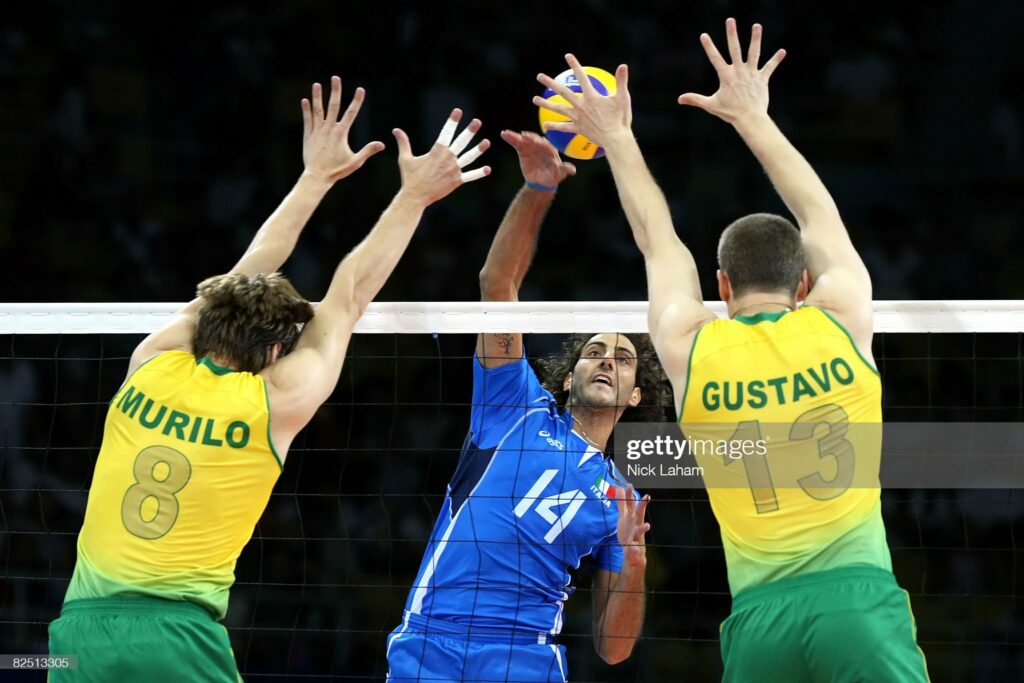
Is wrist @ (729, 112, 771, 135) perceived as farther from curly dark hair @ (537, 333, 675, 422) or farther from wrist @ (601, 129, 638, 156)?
curly dark hair @ (537, 333, 675, 422)

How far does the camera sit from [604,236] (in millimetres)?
11352

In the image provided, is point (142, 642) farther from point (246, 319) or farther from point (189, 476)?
point (246, 319)

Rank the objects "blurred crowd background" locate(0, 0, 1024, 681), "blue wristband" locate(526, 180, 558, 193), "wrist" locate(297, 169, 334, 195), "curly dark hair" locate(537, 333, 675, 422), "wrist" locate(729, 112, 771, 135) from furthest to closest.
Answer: "blurred crowd background" locate(0, 0, 1024, 681)
"curly dark hair" locate(537, 333, 675, 422)
"blue wristband" locate(526, 180, 558, 193)
"wrist" locate(297, 169, 334, 195)
"wrist" locate(729, 112, 771, 135)

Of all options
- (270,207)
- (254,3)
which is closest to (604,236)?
(270,207)

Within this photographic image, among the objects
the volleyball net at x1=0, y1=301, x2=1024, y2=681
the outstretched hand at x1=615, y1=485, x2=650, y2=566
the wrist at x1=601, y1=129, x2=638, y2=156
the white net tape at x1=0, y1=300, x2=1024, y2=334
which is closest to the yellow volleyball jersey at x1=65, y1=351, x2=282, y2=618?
the white net tape at x1=0, y1=300, x2=1024, y2=334

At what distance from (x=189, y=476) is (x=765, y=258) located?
85.0 inches

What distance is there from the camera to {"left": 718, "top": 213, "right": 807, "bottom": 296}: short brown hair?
4.38 meters

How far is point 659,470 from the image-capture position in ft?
25.5

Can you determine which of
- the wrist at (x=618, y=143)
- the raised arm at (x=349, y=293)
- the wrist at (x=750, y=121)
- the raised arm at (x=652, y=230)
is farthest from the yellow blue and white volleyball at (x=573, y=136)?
the wrist at (x=750, y=121)

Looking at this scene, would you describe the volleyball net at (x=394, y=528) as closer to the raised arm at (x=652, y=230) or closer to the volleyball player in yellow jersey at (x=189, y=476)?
the volleyball player in yellow jersey at (x=189, y=476)

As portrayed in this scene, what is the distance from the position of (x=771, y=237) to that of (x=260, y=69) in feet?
28.3

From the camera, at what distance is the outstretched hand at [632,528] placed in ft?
19.9

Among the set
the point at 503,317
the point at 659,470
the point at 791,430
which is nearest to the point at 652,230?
the point at 791,430

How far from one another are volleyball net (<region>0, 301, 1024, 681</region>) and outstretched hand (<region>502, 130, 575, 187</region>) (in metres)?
3.23
